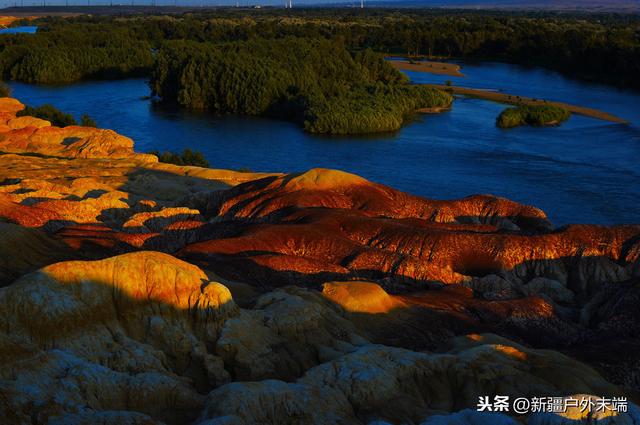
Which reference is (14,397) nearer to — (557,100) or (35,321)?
(35,321)

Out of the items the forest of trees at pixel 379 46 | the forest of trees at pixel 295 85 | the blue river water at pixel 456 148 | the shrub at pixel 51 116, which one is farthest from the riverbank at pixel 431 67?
the shrub at pixel 51 116

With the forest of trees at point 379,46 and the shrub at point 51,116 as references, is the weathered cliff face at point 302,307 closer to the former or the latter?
the shrub at point 51,116

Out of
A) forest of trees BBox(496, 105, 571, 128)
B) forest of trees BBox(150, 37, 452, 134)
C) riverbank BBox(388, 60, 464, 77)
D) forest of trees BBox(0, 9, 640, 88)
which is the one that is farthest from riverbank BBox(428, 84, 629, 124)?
forest of trees BBox(0, 9, 640, 88)

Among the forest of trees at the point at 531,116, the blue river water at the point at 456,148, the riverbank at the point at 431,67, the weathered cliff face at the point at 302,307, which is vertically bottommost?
the blue river water at the point at 456,148

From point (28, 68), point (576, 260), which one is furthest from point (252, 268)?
point (28, 68)

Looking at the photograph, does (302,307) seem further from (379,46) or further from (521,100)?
(379,46)

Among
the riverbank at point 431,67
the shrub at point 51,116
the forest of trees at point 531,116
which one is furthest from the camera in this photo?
the riverbank at point 431,67
